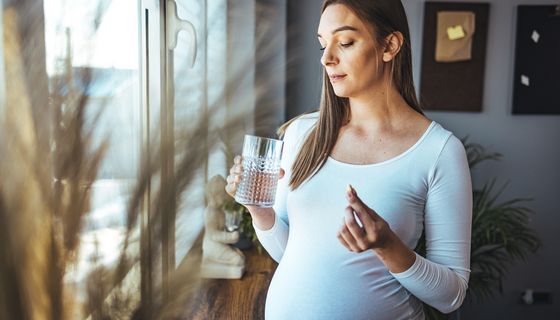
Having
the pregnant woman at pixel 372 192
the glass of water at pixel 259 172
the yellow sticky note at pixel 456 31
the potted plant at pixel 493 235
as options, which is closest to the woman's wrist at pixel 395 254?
the pregnant woman at pixel 372 192

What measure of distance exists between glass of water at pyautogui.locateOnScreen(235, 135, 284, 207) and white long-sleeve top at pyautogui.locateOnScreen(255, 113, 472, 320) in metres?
0.10

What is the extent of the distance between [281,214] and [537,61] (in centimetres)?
270

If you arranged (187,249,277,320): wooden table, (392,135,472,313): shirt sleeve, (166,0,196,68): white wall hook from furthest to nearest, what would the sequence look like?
1. (187,249,277,320): wooden table
2. (392,135,472,313): shirt sleeve
3. (166,0,196,68): white wall hook

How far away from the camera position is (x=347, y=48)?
3.46 ft

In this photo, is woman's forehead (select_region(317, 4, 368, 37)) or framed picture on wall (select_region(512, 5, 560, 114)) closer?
woman's forehead (select_region(317, 4, 368, 37))

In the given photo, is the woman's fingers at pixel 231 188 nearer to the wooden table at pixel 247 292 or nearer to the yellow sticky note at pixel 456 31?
the wooden table at pixel 247 292

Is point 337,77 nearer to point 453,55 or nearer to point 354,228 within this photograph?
point 354,228

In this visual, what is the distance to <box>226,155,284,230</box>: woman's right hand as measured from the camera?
38.7 inches

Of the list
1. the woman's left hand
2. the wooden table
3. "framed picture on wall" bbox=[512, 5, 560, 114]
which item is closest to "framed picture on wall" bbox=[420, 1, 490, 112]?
"framed picture on wall" bbox=[512, 5, 560, 114]

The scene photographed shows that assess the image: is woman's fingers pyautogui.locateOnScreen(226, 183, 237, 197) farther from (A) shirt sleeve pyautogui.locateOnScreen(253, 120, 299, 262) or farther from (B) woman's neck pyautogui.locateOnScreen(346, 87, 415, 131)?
(B) woman's neck pyautogui.locateOnScreen(346, 87, 415, 131)

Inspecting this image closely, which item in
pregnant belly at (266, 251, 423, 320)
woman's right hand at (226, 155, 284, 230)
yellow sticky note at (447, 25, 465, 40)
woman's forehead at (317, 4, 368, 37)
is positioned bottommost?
pregnant belly at (266, 251, 423, 320)

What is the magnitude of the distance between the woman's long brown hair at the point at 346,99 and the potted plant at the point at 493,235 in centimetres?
180

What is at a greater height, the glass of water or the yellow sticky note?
the yellow sticky note

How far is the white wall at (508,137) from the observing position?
3.29 meters
